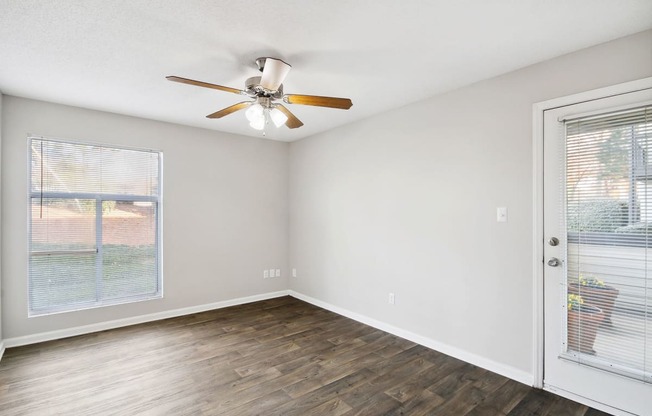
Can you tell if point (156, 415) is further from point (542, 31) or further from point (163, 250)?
point (542, 31)

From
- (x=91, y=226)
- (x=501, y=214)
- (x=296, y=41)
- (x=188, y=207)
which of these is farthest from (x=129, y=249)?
(x=501, y=214)

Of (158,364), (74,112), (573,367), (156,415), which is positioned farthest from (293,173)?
(573,367)

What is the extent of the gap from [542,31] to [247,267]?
164 inches

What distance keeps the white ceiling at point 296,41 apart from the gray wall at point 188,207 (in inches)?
20.7

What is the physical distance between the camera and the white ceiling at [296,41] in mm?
1769

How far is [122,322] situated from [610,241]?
4.65m

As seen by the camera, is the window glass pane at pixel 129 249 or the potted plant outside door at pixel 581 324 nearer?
the potted plant outside door at pixel 581 324

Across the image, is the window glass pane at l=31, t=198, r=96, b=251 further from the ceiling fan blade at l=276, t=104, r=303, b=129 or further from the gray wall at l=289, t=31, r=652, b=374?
the gray wall at l=289, t=31, r=652, b=374

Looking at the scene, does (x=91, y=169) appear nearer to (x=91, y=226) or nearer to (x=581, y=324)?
(x=91, y=226)

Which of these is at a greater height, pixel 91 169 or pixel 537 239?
pixel 91 169

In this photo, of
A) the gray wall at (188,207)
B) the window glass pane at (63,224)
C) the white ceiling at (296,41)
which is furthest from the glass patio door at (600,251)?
the window glass pane at (63,224)

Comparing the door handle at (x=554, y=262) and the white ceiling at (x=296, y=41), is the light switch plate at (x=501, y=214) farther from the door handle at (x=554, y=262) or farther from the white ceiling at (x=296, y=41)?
the white ceiling at (x=296, y=41)

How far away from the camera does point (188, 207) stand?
414 centimetres

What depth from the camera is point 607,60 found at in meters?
2.12
